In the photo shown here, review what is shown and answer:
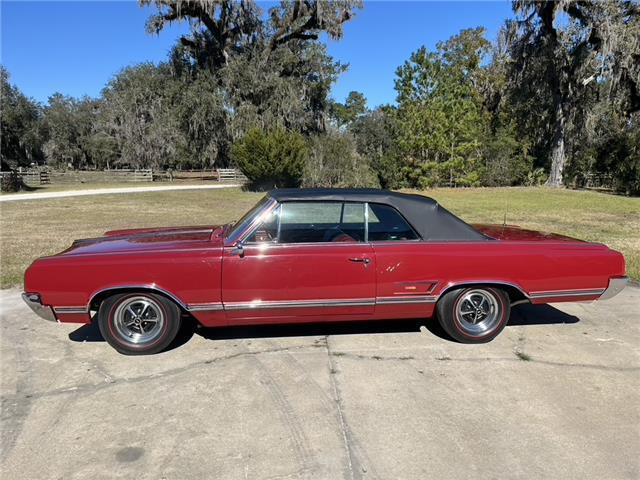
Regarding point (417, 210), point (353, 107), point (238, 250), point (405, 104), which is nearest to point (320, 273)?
point (238, 250)

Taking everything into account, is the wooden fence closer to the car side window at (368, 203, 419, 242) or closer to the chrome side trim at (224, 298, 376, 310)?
the car side window at (368, 203, 419, 242)

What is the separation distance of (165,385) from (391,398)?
5.43ft

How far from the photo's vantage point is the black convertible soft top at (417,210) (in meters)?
4.11

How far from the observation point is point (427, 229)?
4.11 metres

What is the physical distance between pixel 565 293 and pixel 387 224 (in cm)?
168

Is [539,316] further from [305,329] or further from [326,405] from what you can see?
[326,405]

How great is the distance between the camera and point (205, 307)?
387cm

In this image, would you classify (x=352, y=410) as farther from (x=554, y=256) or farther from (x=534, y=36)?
(x=534, y=36)

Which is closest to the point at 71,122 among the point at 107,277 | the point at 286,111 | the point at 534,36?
the point at 286,111

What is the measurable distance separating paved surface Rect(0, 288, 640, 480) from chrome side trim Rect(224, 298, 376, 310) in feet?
1.40

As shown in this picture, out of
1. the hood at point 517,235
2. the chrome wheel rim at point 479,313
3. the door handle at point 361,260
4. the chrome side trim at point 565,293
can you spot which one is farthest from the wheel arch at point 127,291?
the chrome side trim at point 565,293

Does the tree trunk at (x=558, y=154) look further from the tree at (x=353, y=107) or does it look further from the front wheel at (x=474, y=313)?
the tree at (x=353, y=107)

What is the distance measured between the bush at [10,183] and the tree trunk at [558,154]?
2946 cm

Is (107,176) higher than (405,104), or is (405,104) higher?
(405,104)
